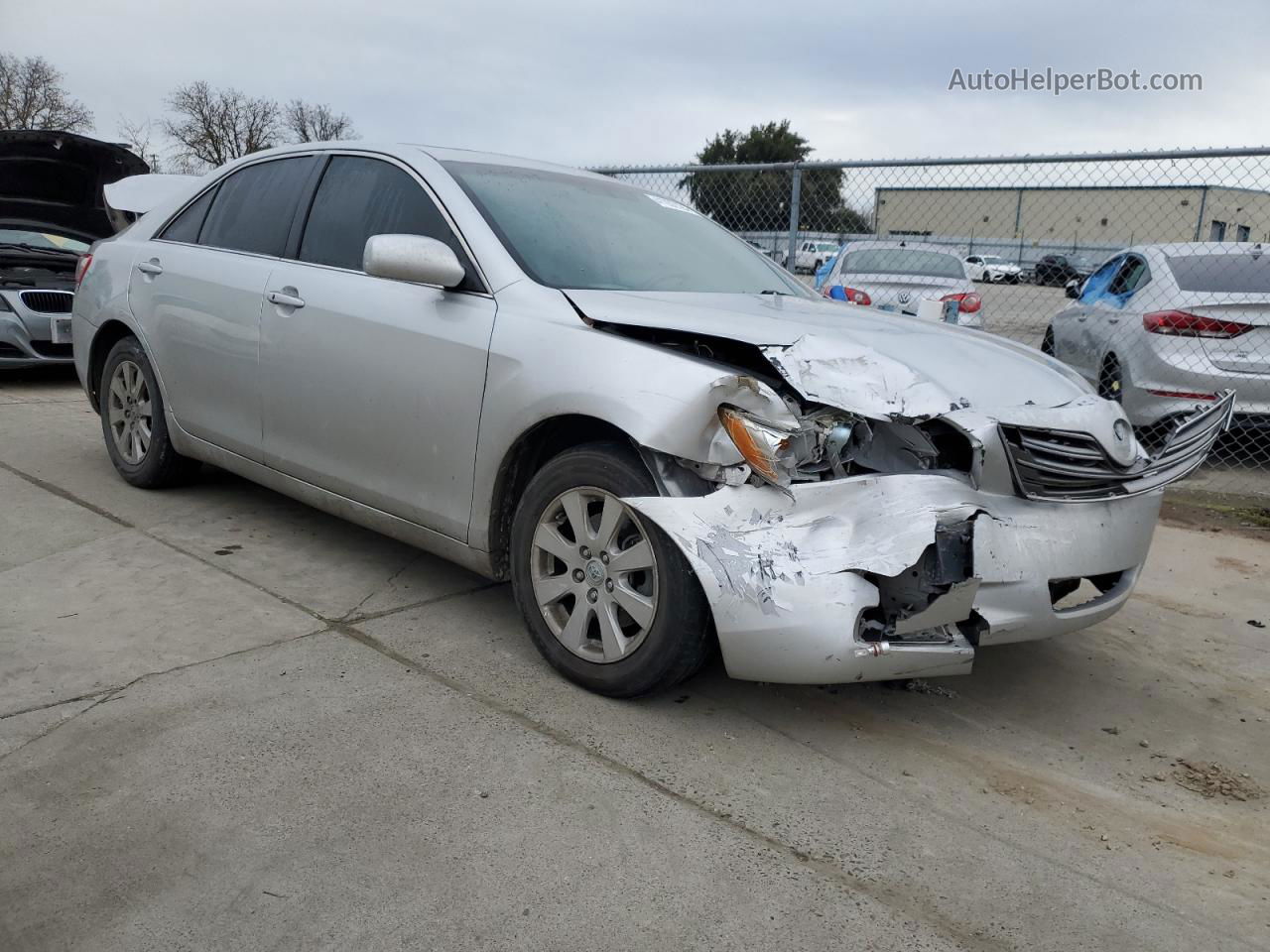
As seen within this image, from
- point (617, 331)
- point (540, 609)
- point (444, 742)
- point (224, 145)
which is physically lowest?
point (444, 742)

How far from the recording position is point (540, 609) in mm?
3350

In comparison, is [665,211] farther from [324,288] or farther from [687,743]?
[687,743]

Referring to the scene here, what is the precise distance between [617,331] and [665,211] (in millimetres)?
1446

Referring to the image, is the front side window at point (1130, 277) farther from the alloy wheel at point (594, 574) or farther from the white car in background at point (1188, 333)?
the alloy wheel at point (594, 574)

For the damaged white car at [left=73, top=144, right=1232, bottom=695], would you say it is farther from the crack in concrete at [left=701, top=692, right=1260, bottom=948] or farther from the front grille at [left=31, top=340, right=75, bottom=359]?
the front grille at [left=31, top=340, right=75, bottom=359]

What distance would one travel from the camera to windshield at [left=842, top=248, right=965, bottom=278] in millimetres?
9289

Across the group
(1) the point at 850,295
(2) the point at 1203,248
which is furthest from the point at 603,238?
(1) the point at 850,295

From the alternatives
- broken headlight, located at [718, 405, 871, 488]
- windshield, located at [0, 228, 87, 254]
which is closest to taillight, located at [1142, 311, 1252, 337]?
broken headlight, located at [718, 405, 871, 488]

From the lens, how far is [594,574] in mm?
3172

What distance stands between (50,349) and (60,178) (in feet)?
5.33

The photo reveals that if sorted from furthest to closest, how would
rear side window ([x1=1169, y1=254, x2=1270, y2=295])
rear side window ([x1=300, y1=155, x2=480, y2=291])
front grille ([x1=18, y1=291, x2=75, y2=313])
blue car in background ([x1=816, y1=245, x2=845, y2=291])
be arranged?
1. blue car in background ([x1=816, y1=245, x2=845, y2=291])
2. front grille ([x1=18, y1=291, x2=75, y2=313])
3. rear side window ([x1=1169, y1=254, x2=1270, y2=295])
4. rear side window ([x1=300, y1=155, x2=480, y2=291])

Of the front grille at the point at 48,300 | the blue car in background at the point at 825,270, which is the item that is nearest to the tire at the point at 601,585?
the front grille at the point at 48,300

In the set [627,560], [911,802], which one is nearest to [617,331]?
[627,560]

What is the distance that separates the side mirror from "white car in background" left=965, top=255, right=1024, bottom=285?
6.40 metres
